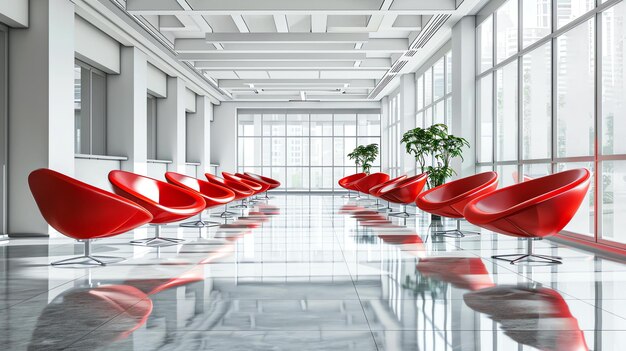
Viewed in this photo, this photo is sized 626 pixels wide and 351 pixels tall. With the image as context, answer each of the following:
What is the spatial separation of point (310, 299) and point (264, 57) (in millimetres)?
10207

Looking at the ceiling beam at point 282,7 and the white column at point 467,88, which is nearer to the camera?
the ceiling beam at point 282,7

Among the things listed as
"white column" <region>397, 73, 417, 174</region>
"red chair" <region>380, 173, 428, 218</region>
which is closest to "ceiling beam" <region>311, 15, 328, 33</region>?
"red chair" <region>380, 173, 428, 218</region>

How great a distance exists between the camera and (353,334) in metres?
3.04

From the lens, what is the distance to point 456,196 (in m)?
7.46

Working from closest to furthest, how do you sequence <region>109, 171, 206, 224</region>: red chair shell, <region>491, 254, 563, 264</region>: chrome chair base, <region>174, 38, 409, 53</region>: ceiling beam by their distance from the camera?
<region>491, 254, 563, 264</region>: chrome chair base < <region>109, 171, 206, 224</region>: red chair shell < <region>174, 38, 409, 53</region>: ceiling beam

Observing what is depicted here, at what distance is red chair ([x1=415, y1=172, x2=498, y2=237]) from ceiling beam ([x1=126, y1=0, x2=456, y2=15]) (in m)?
3.00

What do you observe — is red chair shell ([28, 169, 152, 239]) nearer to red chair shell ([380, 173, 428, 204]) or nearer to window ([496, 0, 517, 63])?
red chair shell ([380, 173, 428, 204])

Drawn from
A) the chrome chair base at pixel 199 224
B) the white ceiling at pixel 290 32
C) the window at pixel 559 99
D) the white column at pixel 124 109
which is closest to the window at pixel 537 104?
the window at pixel 559 99

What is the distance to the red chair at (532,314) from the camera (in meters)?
2.90

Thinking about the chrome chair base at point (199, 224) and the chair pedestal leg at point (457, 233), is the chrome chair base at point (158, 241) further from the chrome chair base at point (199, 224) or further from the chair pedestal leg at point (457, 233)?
the chair pedestal leg at point (457, 233)

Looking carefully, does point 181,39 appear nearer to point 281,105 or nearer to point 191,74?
point 191,74

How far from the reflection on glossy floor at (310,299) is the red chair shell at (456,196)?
62 centimetres

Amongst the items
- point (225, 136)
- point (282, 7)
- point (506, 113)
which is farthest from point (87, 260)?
point (225, 136)

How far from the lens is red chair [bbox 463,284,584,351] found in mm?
2896
